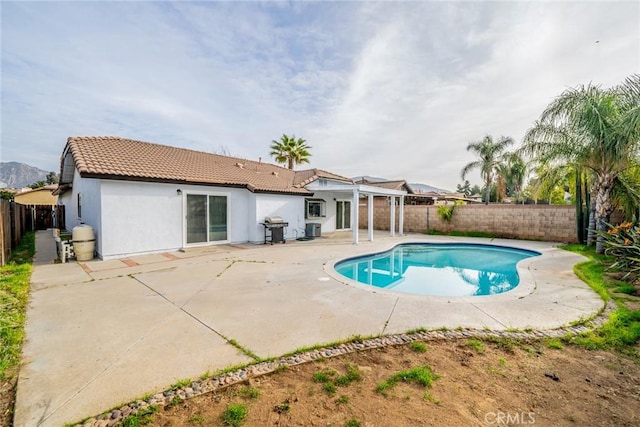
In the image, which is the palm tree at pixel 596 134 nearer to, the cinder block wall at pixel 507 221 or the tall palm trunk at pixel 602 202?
the tall palm trunk at pixel 602 202

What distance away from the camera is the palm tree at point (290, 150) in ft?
103

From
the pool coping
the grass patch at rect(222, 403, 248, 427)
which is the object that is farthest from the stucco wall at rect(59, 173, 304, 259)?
the grass patch at rect(222, 403, 248, 427)

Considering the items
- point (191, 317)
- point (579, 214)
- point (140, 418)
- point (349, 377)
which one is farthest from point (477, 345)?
point (579, 214)

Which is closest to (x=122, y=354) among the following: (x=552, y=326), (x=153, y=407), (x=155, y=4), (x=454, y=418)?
(x=153, y=407)

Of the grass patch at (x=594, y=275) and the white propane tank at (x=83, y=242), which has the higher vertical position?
the white propane tank at (x=83, y=242)

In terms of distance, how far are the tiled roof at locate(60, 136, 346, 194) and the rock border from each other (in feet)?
31.8

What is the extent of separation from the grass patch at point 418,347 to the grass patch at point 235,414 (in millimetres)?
2468

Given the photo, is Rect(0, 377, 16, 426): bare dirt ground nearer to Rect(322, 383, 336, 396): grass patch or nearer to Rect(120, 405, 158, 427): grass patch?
Rect(120, 405, 158, 427): grass patch

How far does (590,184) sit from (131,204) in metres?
20.3

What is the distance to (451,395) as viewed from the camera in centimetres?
299

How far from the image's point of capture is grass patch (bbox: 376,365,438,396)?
10.3ft

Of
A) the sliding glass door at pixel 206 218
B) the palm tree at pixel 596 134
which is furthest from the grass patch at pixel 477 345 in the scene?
the sliding glass door at pixel 206 218

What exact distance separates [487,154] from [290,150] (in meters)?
21.9

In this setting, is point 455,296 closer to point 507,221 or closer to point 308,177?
point 507,221
